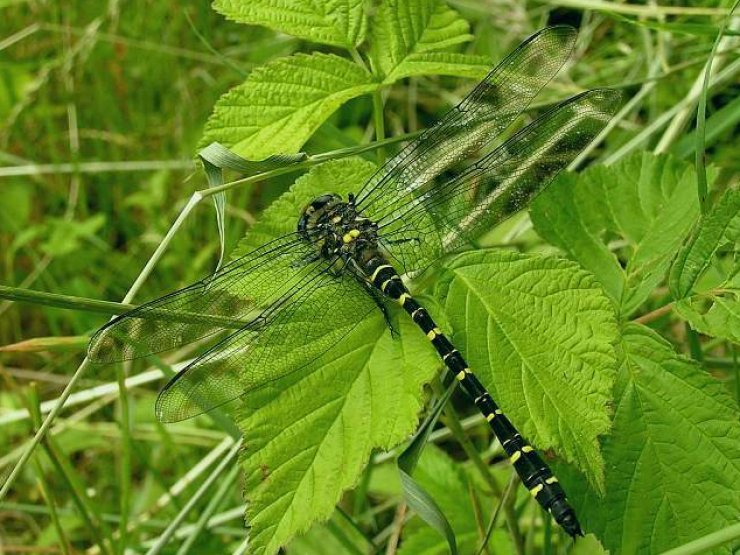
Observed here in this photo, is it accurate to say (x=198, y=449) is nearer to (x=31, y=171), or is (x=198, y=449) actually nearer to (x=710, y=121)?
(x=31, y=171)

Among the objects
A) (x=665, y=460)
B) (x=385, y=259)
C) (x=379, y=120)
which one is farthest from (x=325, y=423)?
(x=379, y=120)

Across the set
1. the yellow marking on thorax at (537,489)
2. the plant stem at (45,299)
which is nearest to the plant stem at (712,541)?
the yellow marking on thorax at (537,489)

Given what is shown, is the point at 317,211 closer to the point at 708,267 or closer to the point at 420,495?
the point at 420,495

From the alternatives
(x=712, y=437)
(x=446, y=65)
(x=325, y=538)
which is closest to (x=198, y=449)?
(x=325, y=538)

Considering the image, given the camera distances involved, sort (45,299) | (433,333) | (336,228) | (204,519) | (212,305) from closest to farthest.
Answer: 1. (45,299)
2. (433,333)
3. (212,305)
4. (336,228)
5. (204,519)

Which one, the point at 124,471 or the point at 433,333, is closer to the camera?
the point at 433,333

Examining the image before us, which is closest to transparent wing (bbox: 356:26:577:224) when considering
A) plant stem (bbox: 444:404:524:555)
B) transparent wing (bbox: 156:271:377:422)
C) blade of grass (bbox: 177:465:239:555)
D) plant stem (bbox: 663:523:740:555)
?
transparent wing (bbox: 156:271:377:422)
